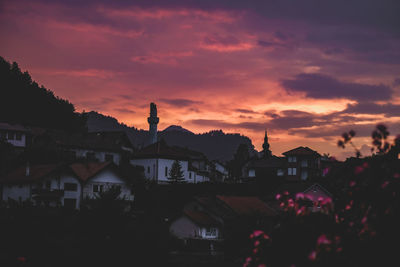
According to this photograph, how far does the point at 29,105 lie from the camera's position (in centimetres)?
11475

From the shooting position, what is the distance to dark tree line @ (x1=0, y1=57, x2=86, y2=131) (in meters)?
111

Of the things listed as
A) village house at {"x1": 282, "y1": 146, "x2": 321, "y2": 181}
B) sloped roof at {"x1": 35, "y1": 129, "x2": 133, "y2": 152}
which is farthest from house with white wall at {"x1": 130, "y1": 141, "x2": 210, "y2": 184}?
village house at {"x1": 282, "y1": 146, "x2": 321, "y2": 181}

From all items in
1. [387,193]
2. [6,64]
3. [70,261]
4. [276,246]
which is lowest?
[70,261]

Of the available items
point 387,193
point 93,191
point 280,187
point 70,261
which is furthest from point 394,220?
point 280,187

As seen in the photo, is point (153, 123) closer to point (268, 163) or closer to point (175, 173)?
point (268, 163)

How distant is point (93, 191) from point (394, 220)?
61840 millimetres

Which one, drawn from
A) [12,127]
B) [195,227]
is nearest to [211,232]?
[195,227]

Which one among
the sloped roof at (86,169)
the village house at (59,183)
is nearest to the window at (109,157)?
Result: the sloped roof at (86,169)

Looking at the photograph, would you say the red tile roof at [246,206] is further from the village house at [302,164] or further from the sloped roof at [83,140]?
the sloped roof at [83,140]

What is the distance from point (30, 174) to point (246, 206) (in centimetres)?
2819

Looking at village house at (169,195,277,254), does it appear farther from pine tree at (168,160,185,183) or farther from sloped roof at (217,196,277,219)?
pine tree at (168,160,185,183)

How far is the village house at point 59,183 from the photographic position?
7000 cm

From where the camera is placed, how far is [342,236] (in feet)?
59.4

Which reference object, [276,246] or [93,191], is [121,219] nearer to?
[276,246]
